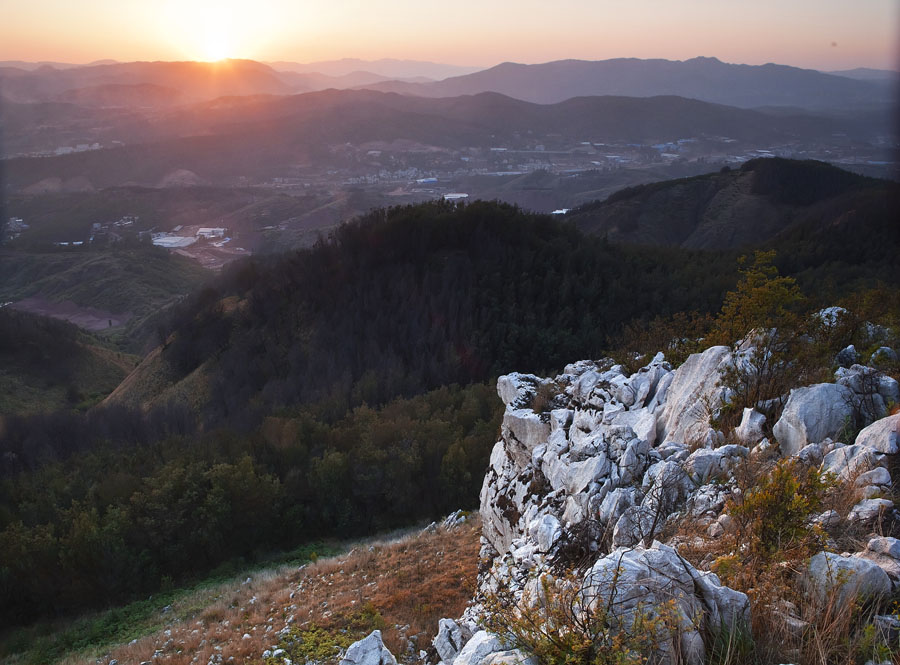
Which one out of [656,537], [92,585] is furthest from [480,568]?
[92,585]

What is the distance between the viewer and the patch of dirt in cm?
9088

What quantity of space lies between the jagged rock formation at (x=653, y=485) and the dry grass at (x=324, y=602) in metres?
1.45

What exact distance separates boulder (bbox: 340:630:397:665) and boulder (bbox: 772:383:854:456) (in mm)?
5793

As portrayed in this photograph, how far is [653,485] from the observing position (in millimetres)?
7879

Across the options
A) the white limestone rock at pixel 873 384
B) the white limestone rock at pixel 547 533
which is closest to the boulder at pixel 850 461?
the white limestone rock at pixel 873 384

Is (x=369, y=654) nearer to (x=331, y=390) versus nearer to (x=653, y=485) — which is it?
(x=653, y=485)

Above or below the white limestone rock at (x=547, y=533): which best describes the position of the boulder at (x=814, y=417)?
above

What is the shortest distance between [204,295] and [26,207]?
A: 5250 inches

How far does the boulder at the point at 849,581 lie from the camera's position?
4.80m

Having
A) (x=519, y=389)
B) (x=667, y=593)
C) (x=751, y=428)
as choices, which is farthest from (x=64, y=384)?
(x=667, y=593)

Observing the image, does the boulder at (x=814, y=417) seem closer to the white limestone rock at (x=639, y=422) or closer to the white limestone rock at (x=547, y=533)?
the white limestone rock at (x=639, y=422)

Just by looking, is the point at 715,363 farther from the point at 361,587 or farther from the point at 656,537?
the point at 361,587

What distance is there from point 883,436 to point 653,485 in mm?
2666

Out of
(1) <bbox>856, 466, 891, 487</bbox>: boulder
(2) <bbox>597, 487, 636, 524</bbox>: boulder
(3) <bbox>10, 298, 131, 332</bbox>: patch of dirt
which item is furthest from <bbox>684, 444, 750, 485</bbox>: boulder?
(3) <bbox>10, 298, 131, 332</bbox>: patch of dirt
